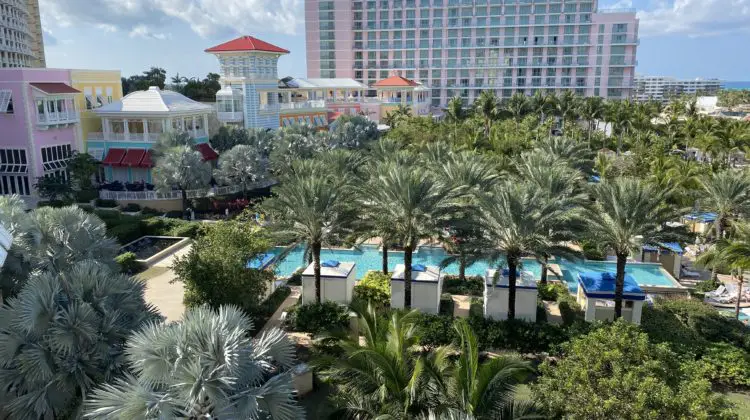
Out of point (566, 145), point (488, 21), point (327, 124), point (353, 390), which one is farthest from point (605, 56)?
point (353, 390)

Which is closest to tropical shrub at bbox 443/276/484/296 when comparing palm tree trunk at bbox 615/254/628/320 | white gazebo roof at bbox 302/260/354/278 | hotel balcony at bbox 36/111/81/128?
white gazebo roof at bbox 302/260/354/278

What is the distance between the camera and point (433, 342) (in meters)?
16.6

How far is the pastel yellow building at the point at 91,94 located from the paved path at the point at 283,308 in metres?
28.4

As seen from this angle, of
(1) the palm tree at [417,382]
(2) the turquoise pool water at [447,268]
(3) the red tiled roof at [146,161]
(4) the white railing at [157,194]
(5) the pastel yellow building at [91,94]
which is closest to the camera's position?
(1) the palm tree at [417,382]

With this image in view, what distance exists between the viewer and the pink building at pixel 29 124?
1432 inches

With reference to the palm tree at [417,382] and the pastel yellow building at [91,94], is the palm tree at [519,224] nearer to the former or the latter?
the palm tree at [417,382]

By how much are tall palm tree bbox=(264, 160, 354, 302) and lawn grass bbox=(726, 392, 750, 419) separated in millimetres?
11770

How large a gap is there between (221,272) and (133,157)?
28.2 metres

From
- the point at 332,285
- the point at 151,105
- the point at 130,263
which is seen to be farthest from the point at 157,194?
the point at 332,285

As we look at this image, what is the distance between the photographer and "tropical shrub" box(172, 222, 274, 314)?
16000 mm

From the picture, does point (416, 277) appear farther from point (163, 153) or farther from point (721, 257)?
point (163, 153)

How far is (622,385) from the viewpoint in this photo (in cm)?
943

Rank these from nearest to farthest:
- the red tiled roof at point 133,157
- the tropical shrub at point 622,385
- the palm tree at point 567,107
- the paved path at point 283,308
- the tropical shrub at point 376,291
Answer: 1. the tropical shrub at point 622,385
2. the paved path at point 283,308
3. the tropical shrub at point 376,291
4. the red tiled roof at point 133,157
5. the palm tree at point 567,107

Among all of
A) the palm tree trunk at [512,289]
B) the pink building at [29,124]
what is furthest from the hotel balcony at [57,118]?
the palm tree trunk at [512,289]
